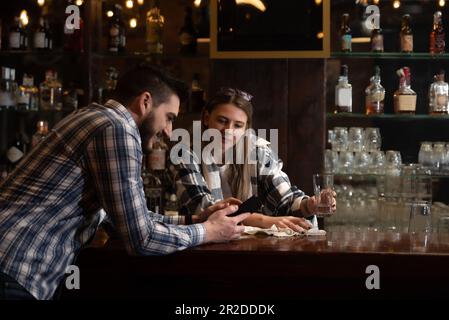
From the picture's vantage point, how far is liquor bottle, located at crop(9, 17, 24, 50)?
442 centimetres

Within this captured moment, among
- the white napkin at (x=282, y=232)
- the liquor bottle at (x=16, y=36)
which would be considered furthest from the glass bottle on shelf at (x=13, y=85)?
the white napkin at (x=282, y=232)

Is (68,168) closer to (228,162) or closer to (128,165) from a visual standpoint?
(128,165)

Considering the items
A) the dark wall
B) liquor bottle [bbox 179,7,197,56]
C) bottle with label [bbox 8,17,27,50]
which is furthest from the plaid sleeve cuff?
bottle with label [bbox 8,17,27,50]

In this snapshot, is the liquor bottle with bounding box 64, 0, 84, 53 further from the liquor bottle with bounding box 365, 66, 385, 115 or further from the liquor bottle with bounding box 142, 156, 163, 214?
the liquor bottle with bounding box 365, 66, 385, 115

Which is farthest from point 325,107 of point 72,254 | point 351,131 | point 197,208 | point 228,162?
point 72,254

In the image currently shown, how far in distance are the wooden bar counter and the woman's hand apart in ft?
1.03

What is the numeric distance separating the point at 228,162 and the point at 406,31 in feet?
5.07

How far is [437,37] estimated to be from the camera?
4.24 m

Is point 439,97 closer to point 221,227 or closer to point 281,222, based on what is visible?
point 281,222

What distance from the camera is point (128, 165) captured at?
2.10 metres

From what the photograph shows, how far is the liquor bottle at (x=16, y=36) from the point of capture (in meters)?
4.42

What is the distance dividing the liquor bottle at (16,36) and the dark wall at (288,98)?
1233mm
